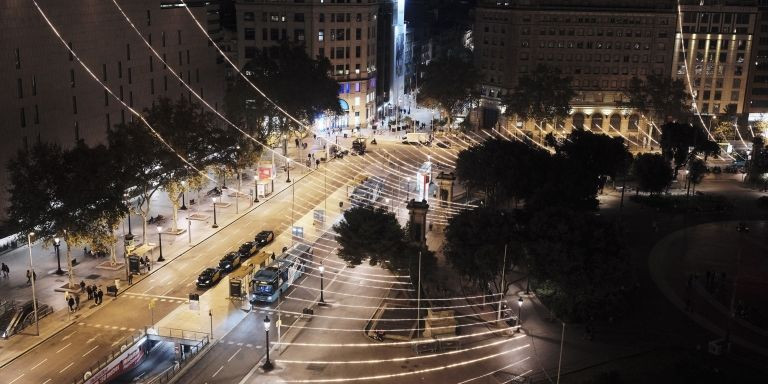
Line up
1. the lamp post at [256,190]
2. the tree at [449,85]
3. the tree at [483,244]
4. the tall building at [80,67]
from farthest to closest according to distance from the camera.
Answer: the tree at [449,85], the lamp post at [256,190], the tall building at [80,67], the tree at [483,244]

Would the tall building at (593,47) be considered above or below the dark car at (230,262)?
above

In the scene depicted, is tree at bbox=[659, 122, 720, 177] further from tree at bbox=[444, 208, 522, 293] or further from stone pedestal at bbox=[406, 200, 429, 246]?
tree at bbox=[444, 208, 522, 293]

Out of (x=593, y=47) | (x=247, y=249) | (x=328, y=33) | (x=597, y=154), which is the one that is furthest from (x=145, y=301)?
(x=593, y=47)

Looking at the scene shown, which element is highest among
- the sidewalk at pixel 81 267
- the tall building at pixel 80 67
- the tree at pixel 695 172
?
the tall building at pixel 80 67

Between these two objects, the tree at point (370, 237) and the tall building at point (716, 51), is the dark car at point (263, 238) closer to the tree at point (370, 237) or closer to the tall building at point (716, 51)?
the tree at point (370, 237)

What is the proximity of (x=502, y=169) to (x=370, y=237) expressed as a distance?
1063 inches

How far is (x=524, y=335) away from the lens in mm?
54625

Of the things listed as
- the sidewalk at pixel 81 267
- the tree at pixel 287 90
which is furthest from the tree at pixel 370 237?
the tree at pixel 287 90

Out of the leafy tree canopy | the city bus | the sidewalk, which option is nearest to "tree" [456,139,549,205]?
the sidewalk

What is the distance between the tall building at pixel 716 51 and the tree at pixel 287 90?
2587 inches

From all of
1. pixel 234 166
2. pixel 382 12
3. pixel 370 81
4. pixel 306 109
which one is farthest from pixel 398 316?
pixel 382 12

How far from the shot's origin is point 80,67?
271ft

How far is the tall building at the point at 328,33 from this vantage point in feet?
429

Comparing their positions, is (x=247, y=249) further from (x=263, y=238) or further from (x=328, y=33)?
(x=328, y=33)
